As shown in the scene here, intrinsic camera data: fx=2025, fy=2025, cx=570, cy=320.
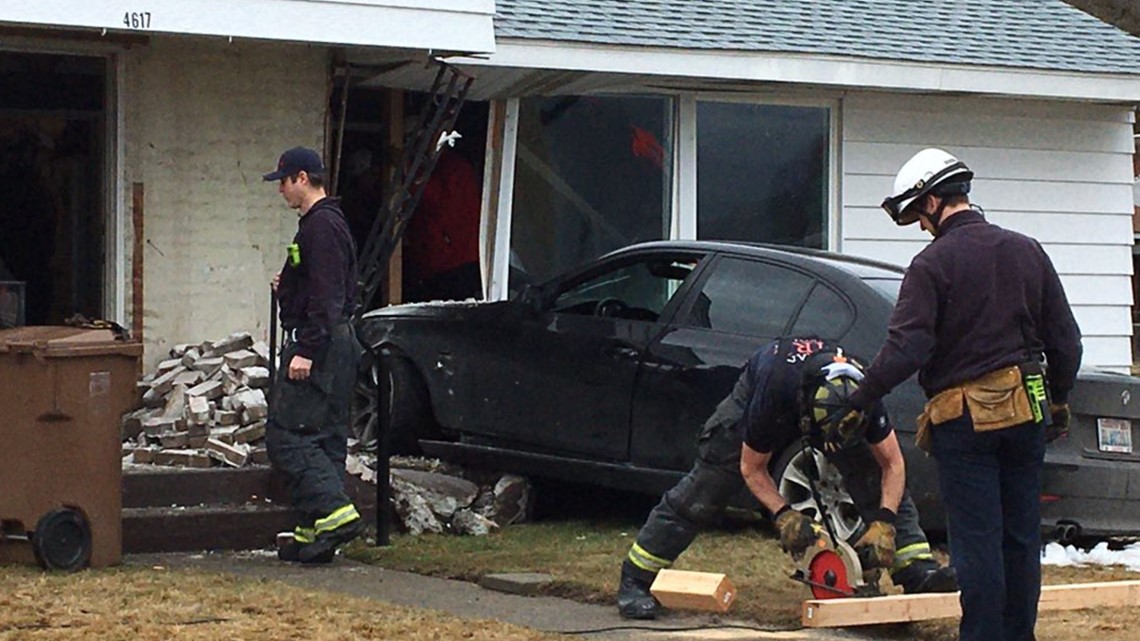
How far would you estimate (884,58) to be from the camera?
45.5 feet

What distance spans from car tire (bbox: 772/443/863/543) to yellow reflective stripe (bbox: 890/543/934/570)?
73 centimetres

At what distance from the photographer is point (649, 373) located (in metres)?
10.4

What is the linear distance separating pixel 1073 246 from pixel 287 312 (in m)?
7.94

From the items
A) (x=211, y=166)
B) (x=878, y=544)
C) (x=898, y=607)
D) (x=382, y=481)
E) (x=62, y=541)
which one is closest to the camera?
(x=898, y=607)

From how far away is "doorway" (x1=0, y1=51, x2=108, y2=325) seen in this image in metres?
12.4

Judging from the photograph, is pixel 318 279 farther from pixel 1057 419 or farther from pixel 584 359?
pixel 1057 419

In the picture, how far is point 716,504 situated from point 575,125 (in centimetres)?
615

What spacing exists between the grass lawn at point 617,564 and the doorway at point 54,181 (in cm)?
339

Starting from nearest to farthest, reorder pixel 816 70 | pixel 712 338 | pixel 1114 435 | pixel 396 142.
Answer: pixel 1114 435
pixel 712 338
pixel 816 70
pixel 396 142

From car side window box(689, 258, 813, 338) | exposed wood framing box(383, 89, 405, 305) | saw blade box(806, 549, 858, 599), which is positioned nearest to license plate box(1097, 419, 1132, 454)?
car side window box(689, 258, 813, 338)

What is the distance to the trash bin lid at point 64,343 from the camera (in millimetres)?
8859

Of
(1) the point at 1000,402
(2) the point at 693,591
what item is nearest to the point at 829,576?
(2) the point at 693,591

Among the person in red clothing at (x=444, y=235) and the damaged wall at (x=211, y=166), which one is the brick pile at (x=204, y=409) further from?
the person in red clothing at (x=444, y=235)

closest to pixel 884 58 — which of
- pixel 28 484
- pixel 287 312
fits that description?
pixel 287 312
